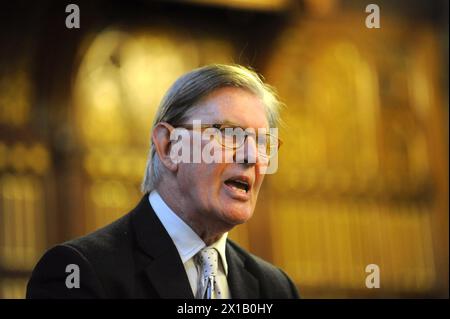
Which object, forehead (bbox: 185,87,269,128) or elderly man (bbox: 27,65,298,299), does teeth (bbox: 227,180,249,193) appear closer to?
elderly man (bbox: 27,65,298,299)

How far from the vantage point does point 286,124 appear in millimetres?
4656

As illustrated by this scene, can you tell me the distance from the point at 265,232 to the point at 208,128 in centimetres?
347

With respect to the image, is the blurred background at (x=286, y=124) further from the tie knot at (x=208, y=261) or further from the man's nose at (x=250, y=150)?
the man's nose at (x=250, y=150)

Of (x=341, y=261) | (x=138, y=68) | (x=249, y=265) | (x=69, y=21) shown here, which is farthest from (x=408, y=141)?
(x=249, y=265)

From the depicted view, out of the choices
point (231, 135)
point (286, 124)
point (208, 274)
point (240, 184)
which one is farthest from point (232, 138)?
point (286, 124)

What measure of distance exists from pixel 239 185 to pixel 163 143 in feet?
0.80

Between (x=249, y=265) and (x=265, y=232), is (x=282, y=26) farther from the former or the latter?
(x=249, y=265)

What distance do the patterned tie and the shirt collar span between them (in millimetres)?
17

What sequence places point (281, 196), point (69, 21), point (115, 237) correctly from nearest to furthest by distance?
point (115, 237) < point (69, 21) < point (281, 196)

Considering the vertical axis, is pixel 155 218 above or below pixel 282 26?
below

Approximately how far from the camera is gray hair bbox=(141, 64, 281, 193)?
2211 mm

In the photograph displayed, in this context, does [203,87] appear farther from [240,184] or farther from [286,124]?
[286,124]

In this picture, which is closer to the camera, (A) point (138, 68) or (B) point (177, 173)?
(B) point (177, 173)

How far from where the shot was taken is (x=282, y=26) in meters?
5.75
